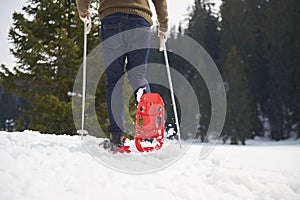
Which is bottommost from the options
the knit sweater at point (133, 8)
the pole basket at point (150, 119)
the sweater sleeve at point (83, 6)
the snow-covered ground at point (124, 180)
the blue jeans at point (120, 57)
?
the snow-covered ground at point (124, 180)

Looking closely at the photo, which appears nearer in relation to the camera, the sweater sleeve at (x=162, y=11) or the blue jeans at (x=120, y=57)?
the blue jeans at (x=120, y=57)

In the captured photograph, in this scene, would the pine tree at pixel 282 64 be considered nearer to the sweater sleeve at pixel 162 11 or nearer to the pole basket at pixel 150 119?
the sweater sleeve at pixel 162 11

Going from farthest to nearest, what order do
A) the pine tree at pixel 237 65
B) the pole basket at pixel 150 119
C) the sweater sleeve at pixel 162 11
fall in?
the pine tree at pixel 237 65 → the sweater sleeve at pixel 162 11 → the pole basket at pixel 150 119

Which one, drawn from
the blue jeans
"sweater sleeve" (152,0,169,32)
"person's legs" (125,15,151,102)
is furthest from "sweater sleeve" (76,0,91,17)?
"sweater sleeve" (152,0,169,32)

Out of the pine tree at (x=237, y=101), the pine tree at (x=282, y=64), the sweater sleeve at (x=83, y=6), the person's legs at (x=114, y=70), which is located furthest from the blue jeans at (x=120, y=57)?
the pine tree at (x=282, y=64)

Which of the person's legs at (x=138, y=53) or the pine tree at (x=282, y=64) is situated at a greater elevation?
the pine tree at (x=282, y=64)

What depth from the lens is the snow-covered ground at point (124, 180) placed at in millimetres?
1487

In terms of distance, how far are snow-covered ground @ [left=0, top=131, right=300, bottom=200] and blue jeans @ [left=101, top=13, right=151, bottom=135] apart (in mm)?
580

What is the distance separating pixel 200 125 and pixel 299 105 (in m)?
8.52

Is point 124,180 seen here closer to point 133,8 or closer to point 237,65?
point 133,8

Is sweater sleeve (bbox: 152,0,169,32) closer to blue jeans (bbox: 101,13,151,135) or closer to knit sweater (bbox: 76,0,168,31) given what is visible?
knit sweater (bbox: 76,0,168,31)

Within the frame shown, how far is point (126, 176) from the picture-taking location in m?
1.85

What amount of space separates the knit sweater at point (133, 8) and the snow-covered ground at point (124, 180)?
1.30 m

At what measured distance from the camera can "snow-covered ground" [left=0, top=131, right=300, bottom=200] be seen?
1487 mm
